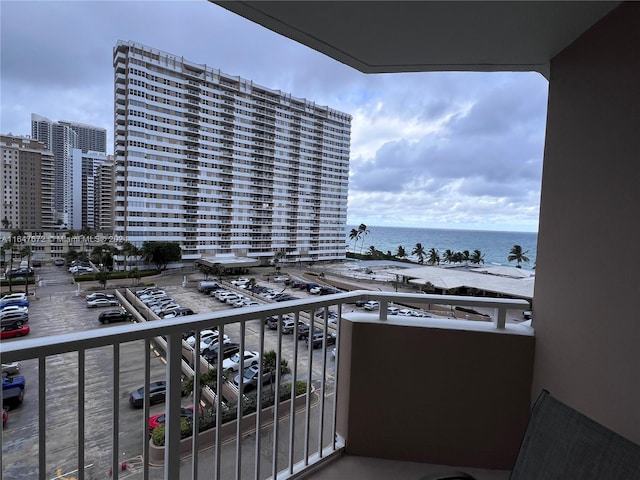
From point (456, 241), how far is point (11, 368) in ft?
10.9

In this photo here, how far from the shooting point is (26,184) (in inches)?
73.4

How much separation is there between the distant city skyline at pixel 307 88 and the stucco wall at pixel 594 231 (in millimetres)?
250

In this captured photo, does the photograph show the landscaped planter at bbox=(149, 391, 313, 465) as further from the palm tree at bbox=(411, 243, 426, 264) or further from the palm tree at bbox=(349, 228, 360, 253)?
the palm tree at bbox=(349, 228, 360, 253)

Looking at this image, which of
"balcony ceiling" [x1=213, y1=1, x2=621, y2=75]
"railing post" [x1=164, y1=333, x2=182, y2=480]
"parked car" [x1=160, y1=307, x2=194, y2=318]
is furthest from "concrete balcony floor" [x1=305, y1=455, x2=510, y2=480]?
"balcony ceiling" [x1=213, y1=1, x2=621, y2=75]

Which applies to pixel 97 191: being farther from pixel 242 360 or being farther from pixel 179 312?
pixel 242 360

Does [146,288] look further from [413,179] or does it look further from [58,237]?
[413,179]

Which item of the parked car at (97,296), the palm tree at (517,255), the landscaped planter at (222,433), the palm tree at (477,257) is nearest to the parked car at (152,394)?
the landscaped planter at (222,433)

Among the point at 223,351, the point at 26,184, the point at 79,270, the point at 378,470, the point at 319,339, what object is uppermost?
the point at 26,184

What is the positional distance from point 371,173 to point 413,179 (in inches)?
43.3

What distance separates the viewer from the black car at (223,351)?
1.40 m

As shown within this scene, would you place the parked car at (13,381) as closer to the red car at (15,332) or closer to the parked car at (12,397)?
the parked car at (12,397)

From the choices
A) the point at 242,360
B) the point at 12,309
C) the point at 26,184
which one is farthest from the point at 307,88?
the point at 12,309

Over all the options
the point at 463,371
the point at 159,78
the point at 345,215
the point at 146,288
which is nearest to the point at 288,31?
the point at 159,78

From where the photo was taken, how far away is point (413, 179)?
18.5ft
